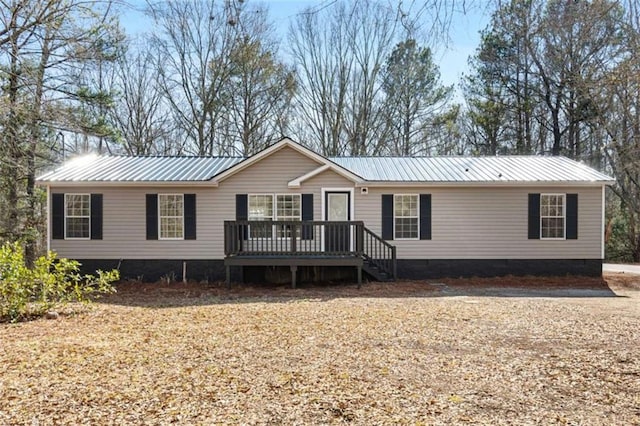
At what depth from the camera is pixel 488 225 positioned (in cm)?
1370

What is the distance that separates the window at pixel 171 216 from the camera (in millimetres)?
13562

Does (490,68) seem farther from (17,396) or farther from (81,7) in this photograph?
(17,396)

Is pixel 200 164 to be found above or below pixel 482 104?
below

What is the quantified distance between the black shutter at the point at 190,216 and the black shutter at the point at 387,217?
19.0 feet

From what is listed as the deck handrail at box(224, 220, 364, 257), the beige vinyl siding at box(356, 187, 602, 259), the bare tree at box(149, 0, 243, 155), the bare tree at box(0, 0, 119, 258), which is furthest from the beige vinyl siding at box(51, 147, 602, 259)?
the bare tree at box(149, 0, 243, 155)

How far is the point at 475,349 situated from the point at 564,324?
2.60 meters

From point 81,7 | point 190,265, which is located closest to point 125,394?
point 81,7

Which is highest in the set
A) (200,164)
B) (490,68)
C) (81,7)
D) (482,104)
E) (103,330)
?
(490,68)

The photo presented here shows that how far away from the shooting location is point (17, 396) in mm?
4258

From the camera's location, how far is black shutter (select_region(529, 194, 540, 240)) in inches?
538

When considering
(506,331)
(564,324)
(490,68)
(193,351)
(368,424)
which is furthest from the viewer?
(490,68)

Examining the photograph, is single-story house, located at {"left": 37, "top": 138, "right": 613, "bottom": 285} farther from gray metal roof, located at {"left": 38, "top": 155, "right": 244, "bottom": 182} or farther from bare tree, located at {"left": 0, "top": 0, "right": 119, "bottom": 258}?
bare tree, located at {"left": 0, "top": 0, "right": 119, "bottom": 258}

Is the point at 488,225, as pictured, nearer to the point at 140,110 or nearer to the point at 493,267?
the point at 493,267

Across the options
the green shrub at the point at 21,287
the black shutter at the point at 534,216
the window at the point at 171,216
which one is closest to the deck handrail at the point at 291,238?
the window at the point at 171,216
